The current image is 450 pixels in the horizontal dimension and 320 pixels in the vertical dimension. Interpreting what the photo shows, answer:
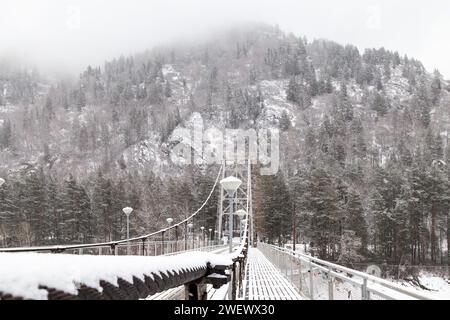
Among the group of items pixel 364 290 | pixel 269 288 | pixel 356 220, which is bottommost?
pixel 356 220

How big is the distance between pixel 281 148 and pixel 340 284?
118 meters

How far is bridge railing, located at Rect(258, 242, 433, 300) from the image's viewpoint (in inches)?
145

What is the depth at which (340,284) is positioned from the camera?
5.98 m

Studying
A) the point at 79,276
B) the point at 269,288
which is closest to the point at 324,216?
the point at 269,288

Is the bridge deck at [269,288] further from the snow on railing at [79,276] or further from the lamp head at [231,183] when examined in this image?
the snow on railing at [79,276]

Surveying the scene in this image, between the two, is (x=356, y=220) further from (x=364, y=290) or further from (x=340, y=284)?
(x=364, y=290)

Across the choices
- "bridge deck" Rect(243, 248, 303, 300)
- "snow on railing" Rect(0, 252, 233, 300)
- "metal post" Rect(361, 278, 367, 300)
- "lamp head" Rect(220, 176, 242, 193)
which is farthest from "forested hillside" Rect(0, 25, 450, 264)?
"snow on railing" Rect(0, 252, 233, 300)

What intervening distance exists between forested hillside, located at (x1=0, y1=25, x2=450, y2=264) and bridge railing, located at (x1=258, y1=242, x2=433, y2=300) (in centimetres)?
4162

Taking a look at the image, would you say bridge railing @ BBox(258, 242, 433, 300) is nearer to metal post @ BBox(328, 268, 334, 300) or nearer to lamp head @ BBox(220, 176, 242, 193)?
metal post @ BBox(328, 268, 334, 300)

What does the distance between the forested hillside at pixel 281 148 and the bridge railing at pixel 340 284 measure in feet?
137

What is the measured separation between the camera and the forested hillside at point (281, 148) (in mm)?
55219

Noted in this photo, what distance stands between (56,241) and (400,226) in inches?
1673
